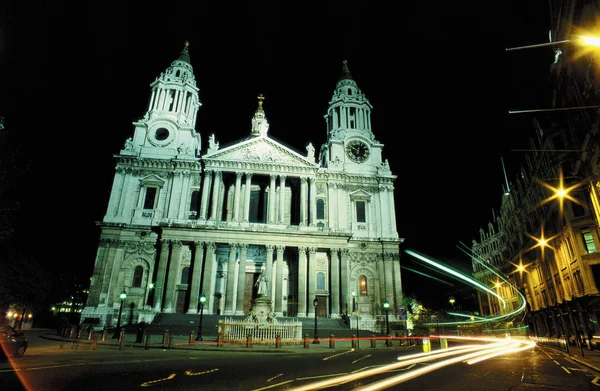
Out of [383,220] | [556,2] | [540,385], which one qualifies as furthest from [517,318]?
[540,385]

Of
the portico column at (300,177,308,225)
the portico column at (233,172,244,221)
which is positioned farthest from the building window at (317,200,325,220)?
the portico column at (233,172,244,221)

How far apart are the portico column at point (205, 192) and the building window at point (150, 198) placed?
5670 millimetres

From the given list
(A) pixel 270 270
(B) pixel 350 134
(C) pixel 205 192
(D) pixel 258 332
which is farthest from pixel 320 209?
(D) pixel 258 332

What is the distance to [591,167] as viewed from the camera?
2222cm

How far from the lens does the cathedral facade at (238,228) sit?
32750 mm

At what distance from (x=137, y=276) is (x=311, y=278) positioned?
17.3 m

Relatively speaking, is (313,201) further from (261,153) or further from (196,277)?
(196,277)

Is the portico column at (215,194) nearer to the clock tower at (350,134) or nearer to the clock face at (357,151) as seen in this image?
the clock tower at (350,134)

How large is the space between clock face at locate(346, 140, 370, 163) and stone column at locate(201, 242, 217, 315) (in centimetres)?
2072

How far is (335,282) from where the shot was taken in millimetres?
34094

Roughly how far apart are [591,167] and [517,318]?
39.8m

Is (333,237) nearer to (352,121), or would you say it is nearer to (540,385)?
(352,121)

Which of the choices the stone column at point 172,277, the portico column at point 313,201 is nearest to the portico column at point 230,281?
the stone column at point 172,277

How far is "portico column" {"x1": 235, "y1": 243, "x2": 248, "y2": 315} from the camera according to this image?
3188cm
